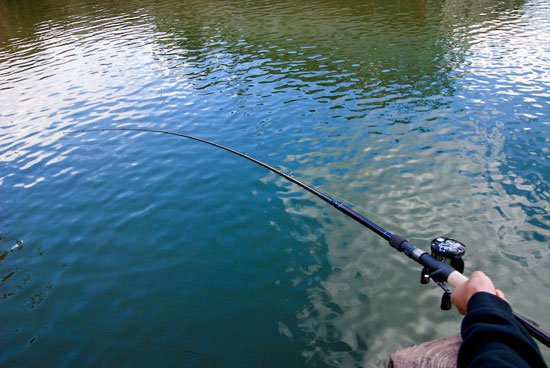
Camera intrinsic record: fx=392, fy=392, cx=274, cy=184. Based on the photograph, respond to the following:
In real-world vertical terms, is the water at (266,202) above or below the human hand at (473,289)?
below

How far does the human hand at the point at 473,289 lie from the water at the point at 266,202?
3046mm

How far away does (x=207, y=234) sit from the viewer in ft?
25.9

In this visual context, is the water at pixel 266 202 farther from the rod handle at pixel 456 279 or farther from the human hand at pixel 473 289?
the human hand at pixel 473 289

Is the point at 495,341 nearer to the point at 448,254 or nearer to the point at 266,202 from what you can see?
the point at 448,254

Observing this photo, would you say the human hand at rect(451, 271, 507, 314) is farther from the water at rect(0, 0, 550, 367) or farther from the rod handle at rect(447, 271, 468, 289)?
the water at rect(0, 0, 550, 367)

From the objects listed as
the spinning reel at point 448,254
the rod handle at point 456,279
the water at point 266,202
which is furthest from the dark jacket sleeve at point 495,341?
the water at point 266,202

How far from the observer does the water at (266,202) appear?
18.8 feet

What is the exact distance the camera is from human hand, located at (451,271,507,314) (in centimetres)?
220

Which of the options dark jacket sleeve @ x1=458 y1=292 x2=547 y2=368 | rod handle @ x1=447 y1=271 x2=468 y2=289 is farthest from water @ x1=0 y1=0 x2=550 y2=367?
dark jacket sleeve @ x1=458 y1=292 x2=547 y2=368

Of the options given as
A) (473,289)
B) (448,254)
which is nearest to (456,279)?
(448,254)

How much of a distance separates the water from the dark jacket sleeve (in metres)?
3.42

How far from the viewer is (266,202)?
28.4 feet

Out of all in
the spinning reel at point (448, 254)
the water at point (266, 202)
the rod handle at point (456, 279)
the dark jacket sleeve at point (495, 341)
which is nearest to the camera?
the dark jacket sleeve at point (495, 341)

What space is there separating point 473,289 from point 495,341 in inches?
18.2
